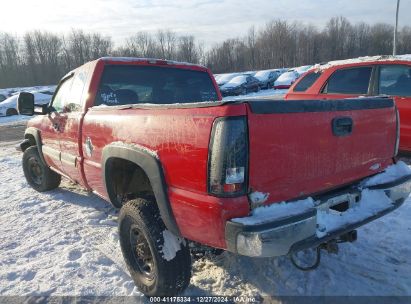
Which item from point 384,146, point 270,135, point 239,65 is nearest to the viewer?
point 270,135

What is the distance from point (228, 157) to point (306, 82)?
5512mm

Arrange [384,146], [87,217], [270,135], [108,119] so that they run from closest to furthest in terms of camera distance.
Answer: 1. [270,135]
2. [384,146]
3. [108,119]
4. [87,217]

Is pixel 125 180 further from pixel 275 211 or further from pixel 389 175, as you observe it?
pixel 389 175

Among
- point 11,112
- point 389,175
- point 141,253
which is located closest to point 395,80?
point 389,175

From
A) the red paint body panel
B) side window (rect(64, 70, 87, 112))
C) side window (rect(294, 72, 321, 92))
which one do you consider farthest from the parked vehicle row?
side window (rect(64, 70, 87, 112))

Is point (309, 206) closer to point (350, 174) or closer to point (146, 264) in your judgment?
point (350, 174)

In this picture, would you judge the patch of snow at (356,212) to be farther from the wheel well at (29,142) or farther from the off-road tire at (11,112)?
the off-road tire at (11,112)

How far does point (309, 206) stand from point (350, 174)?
2.04 feet

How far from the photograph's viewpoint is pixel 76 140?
390cm

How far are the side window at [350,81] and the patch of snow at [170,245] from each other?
466 cm

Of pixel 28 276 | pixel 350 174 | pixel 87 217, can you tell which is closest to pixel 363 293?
pixel 350 174

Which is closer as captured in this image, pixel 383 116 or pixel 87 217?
pixel 383 116

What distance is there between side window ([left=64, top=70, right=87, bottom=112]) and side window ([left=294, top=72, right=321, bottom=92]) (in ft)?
14.3

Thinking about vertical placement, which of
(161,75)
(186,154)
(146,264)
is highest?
(161,75)
